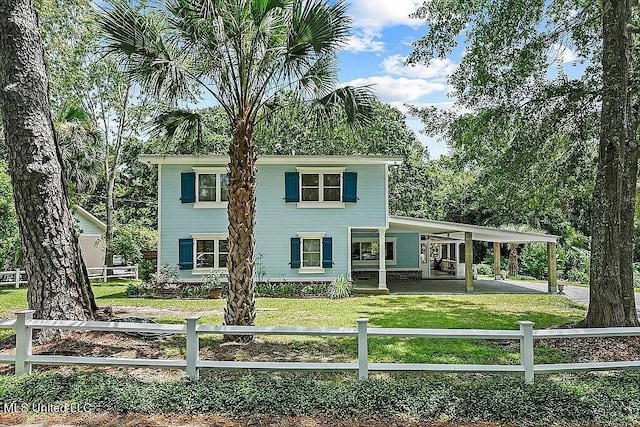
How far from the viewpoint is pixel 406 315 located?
12188mm

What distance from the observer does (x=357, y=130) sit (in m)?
8.98

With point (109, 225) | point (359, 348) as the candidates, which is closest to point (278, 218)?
point (109, 225)

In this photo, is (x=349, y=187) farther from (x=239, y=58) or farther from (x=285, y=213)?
(x=239, y=58)

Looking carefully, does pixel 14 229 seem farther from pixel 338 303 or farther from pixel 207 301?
pixel 338 303

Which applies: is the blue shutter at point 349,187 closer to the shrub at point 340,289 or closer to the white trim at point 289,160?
the white trim at point 289,160

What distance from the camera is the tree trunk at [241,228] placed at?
8.02 m

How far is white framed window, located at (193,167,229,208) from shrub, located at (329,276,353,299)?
4.89 meters

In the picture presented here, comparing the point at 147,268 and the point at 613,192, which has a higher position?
the point at 613,192

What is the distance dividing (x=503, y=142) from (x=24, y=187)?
1021cm

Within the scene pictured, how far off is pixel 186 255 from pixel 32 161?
1025 centimetres

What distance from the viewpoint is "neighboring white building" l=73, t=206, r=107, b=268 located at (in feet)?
89.7

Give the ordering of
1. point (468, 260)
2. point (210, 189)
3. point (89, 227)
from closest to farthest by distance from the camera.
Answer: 1. point (210, 189)
2. point (468, 260)
3. point (89, 227)

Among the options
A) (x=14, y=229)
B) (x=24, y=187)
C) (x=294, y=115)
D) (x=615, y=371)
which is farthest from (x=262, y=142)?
(x=615, y=371)

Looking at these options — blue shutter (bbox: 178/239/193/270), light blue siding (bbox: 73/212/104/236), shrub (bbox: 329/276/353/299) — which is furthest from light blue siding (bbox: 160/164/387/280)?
light blue siding (bbox: 73/212/104/236)
